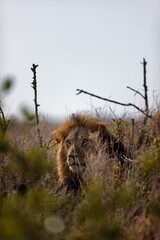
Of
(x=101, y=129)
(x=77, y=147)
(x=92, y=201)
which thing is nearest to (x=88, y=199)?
(x=92, y=201)

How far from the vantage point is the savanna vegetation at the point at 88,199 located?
3736mm

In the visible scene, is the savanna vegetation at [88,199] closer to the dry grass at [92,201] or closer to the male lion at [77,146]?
the dry grass at [92,201]

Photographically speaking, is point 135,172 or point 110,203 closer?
point 110,203

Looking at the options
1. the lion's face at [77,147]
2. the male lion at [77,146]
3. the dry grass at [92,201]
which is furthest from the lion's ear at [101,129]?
the dry grass at [92,201]

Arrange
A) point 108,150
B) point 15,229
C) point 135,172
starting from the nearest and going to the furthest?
point 15,229, point 135,172, point 108,150

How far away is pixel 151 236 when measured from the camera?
15.0 feet

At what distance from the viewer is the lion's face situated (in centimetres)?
629

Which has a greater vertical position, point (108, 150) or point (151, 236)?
point (108, 150)

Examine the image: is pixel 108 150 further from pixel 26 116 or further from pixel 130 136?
pixel 26 116

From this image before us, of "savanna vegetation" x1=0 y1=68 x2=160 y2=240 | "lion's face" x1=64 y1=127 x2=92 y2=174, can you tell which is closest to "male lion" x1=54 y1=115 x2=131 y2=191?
"lion's face" x1=64 y1=127 x2=92 y2=174

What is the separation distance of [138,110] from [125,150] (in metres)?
0.82

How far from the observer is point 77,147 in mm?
6512

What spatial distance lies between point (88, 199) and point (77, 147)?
176cm

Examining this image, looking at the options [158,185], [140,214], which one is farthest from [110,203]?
[158,185]
